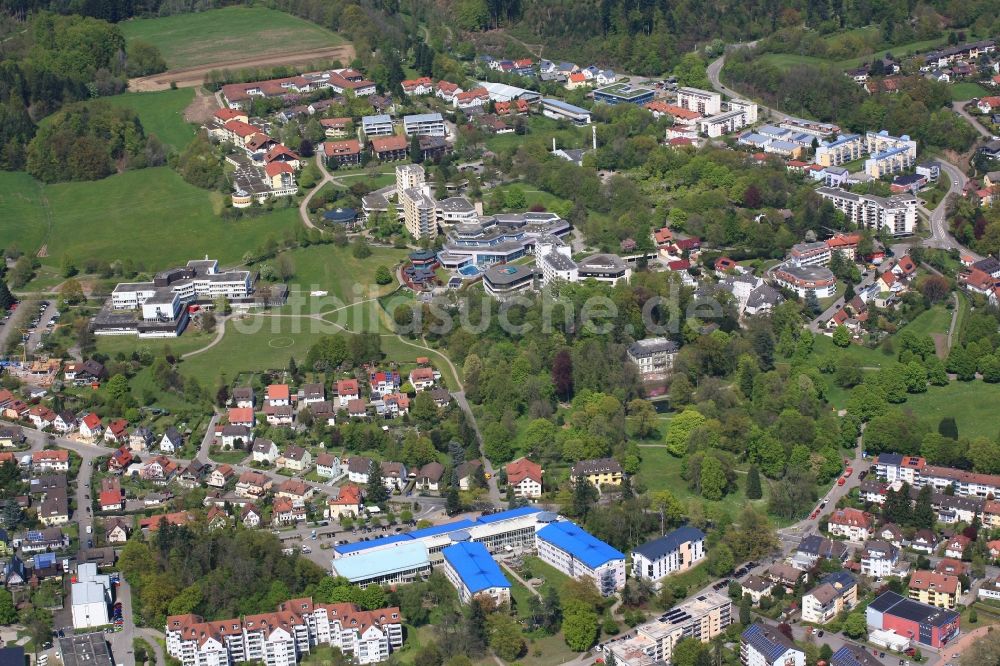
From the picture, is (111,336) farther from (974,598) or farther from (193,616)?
(974,598)

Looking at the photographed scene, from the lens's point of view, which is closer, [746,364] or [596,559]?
[596,559]

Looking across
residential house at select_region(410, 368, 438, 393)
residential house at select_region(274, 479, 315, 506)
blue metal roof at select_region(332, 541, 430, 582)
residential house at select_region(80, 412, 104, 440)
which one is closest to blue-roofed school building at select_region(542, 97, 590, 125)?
residential house at select_region(410, 368, 438, 393)

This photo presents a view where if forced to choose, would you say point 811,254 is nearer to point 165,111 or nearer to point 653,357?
point 653,357

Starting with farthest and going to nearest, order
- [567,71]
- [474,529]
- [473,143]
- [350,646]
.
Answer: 1. [567,71]
2. [473,143]
3. [474,529]
4. [350,646]

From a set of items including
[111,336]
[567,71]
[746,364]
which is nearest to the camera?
[746,364]

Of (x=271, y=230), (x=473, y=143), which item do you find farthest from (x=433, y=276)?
(x=473, y=143)

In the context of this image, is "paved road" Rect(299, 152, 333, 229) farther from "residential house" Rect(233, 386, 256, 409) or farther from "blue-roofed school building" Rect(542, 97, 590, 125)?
"residential house" Rect(233, 386, 256, 409)
